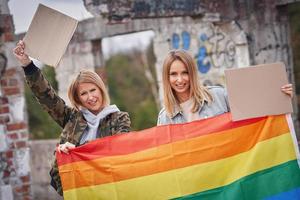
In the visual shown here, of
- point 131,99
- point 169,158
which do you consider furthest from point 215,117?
point 131,99

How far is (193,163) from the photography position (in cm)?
420

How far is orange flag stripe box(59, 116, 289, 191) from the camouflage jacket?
0.18m

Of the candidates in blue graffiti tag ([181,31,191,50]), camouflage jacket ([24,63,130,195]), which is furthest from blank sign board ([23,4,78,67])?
blue graffiti tag ([181,31,191,50])

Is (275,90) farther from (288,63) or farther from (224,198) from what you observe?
(288,63)

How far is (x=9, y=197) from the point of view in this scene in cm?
607

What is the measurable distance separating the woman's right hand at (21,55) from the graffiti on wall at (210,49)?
16.8ft

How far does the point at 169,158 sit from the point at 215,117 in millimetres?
431

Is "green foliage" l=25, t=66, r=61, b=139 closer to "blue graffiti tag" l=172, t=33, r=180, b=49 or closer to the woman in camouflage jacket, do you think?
"blue graffiti tag" l=172, t=33, r=180, b=49

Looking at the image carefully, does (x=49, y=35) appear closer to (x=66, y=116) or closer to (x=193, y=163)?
(x=66, y=116)

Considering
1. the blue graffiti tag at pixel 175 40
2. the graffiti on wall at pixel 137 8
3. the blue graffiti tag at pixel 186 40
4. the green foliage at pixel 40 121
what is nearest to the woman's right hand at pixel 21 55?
the graffiti on wall at pixel 137 8

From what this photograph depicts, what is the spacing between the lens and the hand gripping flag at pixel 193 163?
13.5 feet

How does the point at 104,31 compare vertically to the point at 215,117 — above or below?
above

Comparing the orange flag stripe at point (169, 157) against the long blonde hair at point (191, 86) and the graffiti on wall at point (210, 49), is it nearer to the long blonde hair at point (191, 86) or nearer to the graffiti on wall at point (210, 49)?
the long blonde hair at point (191, 86)

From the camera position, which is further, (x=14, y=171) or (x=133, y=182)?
(x=14, y=171)
